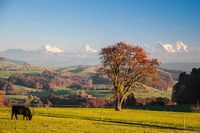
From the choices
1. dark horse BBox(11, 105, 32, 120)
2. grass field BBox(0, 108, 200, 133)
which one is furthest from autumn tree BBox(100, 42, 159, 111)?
dark horse BBox(11, 105, 32, 120)

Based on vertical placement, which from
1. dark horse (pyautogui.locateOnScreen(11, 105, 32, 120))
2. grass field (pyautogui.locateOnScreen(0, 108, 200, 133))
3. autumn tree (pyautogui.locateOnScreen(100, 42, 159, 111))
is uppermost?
autumn tree (pyautogui.locateOnScreen(100, 42, 159, 111))

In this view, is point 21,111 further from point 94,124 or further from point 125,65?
point 125,65

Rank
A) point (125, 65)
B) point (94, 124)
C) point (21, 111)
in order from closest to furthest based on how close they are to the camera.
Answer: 1. point (21, 111)
2. point (94, 124)
3. point (125, 65)

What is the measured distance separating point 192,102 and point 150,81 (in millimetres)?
28347

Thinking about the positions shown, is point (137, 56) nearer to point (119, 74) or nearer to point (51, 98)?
point (119, 74)

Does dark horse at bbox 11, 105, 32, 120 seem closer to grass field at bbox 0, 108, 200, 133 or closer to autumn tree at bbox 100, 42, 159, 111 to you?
grass field at bbox 0, 108, 200, 133

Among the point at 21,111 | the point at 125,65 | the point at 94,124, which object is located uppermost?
the point at 125,65

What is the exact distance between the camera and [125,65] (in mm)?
69375

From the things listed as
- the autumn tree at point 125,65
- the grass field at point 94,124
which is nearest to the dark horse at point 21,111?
the grass field at point 94,124

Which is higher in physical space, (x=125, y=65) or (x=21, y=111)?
(x=125, y=65)

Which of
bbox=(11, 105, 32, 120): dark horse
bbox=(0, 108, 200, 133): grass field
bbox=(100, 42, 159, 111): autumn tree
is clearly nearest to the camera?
bbox=(0, 108, 200, 133): grass field

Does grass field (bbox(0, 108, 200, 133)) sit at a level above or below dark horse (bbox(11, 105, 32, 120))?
below

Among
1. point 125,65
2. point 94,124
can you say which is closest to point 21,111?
point 94,124

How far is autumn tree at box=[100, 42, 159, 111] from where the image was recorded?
2685 inches
